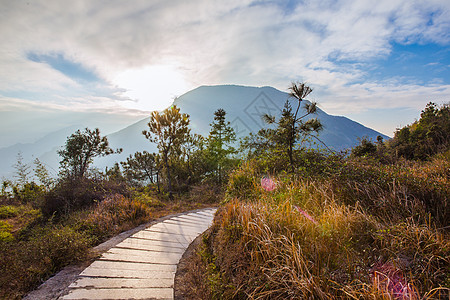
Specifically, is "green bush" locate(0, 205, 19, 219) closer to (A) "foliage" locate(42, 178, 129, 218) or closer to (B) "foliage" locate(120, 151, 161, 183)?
(A) "foliage" locate(42, 178, 129, 218)

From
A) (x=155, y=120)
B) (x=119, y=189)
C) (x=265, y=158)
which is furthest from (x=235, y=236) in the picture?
(x=155, y=120)

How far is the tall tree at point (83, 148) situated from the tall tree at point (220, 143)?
7.67 m

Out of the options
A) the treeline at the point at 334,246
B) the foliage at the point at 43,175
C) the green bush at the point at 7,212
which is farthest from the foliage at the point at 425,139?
the green bush at the point at 7,212

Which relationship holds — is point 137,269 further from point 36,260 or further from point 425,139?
point 425,139

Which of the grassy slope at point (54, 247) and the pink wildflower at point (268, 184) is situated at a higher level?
the pink wildflower at point (268, 184)

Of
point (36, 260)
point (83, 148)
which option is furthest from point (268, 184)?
point (83, 148)

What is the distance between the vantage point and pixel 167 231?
3.91 meters

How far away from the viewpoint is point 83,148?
43.6 feet

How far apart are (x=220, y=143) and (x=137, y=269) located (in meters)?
10.8

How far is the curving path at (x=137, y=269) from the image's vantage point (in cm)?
200

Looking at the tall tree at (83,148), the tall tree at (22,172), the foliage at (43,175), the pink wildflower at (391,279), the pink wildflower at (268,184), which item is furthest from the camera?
the tall tree at (83,148)

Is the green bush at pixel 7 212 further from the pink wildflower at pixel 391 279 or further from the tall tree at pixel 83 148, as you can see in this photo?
the pink wildflower at pixel 391 279

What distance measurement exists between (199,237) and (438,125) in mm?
12806

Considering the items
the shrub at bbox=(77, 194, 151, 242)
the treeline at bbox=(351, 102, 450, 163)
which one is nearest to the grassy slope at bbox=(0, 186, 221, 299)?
the shrub at bbox=(77, 194, 151, 242)
